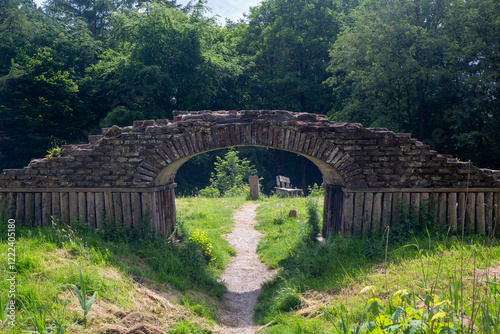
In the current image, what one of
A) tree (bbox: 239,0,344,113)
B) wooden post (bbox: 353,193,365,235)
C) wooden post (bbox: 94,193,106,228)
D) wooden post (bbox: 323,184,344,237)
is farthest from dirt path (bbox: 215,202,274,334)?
tree (bbox: 239,0,344,113)

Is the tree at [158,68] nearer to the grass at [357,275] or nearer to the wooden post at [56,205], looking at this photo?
the wooden post at [56,205]

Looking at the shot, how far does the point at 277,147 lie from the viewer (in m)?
6.62

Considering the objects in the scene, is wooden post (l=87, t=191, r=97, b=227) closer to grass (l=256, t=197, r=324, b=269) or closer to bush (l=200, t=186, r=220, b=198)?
grass (l=256, t=197, r=324, b=269)

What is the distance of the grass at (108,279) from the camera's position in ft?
12.5

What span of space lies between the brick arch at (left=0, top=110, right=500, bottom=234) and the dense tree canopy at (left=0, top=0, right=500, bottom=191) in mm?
10484

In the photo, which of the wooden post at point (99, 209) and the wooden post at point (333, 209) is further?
the wooden post at point (333, 209)

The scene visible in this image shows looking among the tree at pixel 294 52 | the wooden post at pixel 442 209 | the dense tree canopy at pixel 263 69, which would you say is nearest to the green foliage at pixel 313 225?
the wooden post at pixel 442 209

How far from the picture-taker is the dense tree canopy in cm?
1634

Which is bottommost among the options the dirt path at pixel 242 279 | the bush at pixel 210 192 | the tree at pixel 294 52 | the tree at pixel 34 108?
the dirt path at pixel 242 279

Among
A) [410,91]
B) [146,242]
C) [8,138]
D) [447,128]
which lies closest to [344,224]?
[146,242]

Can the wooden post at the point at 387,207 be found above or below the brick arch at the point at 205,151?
below

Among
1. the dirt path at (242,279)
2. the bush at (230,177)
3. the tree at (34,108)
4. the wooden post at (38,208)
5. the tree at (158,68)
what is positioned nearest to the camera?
the dirt path at (242,279)

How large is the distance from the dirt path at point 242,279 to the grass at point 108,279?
0.24 meters

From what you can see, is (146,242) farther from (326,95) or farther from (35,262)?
(326,95)
